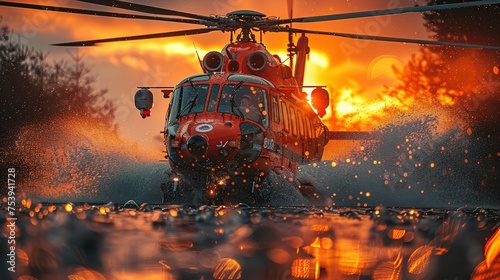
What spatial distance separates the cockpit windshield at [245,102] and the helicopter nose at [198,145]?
3.90 ft

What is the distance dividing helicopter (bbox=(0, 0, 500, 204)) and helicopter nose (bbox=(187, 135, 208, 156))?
17 millimetres

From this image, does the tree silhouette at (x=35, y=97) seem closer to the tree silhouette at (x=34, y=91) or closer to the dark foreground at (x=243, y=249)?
the tree silhouette at (x=34, y=91)

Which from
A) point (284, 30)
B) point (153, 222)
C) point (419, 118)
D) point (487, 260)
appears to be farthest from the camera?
point (419, 118)

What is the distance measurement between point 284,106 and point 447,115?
9312 mm

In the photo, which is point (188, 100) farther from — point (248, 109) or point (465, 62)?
point (465, 62)

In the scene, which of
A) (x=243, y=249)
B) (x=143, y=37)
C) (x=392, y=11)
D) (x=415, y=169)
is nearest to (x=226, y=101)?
(x=392, y=11)

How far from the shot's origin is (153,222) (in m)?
10.8

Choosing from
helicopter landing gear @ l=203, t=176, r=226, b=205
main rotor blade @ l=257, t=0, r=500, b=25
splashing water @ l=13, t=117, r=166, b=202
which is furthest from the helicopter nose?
splashing water @ l=13, t=117, r=166, b=202

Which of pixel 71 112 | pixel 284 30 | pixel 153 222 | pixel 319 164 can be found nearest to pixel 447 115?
pixel 319 164

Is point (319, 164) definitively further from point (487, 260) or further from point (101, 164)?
point (487, 260)

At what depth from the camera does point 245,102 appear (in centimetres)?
1850

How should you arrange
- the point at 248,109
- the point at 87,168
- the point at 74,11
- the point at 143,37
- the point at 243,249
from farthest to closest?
the point at 87,168, the point at 143,37, the point at 248,109, the point at 74,11, the point at 243,249

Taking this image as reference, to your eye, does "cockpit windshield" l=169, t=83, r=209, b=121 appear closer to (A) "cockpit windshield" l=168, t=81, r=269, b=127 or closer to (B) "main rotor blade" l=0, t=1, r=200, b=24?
(A) "cockpit windshield" l=168, t=81, r=269, b=127

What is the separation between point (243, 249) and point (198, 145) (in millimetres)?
9401
